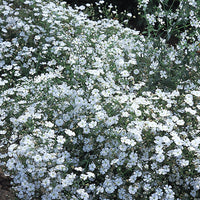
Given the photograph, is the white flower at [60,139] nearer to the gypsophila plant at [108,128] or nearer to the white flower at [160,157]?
the gypsophila plant at [108,128]

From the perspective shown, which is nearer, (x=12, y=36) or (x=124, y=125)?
(x=124, y=125)

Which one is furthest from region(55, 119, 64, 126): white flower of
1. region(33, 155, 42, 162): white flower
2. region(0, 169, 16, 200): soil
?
region(0, 169, 16, 200): soil

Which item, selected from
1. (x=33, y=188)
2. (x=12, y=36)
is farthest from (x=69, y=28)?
(x=33, y=188)

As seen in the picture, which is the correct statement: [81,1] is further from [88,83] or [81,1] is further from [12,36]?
[88,83]

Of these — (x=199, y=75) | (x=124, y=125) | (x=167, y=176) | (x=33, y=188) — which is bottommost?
(x=33, y=188)

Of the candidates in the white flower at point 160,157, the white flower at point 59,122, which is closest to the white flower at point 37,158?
the white flower at point 59,122

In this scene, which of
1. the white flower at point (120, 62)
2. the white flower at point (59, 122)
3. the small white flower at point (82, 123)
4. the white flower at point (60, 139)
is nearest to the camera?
the white flower at point (60, 139)

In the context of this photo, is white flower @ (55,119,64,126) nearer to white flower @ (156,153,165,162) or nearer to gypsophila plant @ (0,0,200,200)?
gypsophila plant @ (0,0,200,200)
